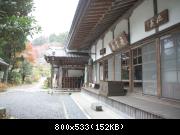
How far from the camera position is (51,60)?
1889cm

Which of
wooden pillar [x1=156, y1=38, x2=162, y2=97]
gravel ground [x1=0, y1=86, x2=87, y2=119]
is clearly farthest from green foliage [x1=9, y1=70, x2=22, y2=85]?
wooden pillar [x1=156, y1=38, x2=162, y2=97]

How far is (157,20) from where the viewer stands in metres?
6.57

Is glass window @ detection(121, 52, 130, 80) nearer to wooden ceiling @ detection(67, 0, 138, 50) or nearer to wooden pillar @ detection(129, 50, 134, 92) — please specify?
wooden pillar @ detection(129, 50, 134, 92)

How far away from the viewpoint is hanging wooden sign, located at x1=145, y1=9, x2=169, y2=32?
614 centimetres

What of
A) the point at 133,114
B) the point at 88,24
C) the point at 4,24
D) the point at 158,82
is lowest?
the point at 133,114

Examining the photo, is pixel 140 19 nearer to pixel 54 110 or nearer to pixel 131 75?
pixel 131 75

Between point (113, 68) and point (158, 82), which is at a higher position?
point (113, 68)

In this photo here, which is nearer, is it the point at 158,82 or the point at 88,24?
the point at 158,82

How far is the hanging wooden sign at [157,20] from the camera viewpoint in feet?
20.2

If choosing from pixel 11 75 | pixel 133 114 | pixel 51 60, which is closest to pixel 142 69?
pixel 133 114

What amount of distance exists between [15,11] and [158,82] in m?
6.74

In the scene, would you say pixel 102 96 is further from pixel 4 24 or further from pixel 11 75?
pixel 11 75
